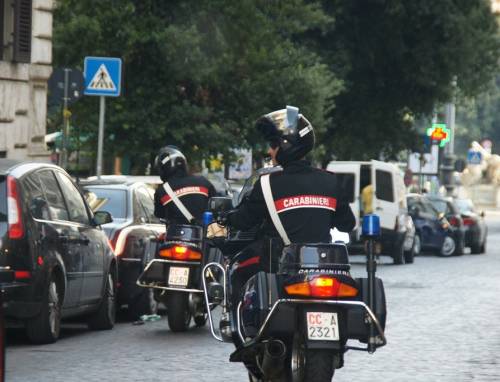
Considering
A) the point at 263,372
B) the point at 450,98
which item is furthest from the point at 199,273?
the point at 450,98

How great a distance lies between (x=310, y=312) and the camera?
9.15 meters

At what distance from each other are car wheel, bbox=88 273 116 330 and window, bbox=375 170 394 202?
20950mm

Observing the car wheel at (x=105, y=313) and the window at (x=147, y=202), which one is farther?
the window at (x=147, y=202)

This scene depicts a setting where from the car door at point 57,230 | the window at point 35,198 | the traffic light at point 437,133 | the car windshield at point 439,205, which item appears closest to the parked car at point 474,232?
the car windshield at point 439,205

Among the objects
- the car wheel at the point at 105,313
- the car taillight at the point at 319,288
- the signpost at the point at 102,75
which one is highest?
the signpost at the point at 102,75

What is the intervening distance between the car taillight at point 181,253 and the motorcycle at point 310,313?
594 cm

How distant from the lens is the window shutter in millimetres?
26906

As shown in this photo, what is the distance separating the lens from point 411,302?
2150 centimetres

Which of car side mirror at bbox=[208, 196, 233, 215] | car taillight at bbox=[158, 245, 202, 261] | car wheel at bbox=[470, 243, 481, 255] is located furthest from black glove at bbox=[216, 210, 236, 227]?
car wheel at bbox=[470, 243, 481, 255]

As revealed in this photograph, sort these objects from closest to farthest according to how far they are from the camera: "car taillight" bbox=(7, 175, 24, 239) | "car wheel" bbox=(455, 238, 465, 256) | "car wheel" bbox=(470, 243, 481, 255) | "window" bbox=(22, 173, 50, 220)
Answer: "car taillight" bbox=(7, 175, 24, 239) < "window" bbox=(22, 173, 50, 220) < "car wheel" bbox=(455, 238, 465, 256) < "car wheel" bbox=(470, 243, 481, 255)

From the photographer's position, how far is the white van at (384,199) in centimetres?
3538

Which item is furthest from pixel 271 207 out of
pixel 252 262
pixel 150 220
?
pixel 150 220

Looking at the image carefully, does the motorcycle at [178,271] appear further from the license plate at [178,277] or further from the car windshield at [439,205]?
the car windshield at [439,205]

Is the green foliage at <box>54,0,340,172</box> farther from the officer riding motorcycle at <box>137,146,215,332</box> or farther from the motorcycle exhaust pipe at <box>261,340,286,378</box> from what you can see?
the motorcycle exhaust pipe at <box>261,340,286,378</box>
